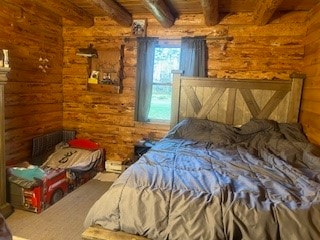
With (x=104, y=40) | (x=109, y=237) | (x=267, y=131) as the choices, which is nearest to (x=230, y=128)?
(x=267, y=131)

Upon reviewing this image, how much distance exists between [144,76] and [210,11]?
1277 mm

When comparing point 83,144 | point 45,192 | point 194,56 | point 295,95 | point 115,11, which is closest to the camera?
point 45,192

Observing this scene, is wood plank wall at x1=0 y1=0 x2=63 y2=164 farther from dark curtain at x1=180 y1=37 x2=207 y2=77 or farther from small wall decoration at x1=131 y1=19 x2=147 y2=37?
dark curtain at x1=180 y1=37 x2=207 y2=77

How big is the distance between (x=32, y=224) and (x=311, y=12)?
3956mm

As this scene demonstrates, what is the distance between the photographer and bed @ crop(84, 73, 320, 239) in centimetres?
120

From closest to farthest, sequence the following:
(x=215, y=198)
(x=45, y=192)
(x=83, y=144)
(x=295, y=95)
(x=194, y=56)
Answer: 1. (x=215, y=198)
2. (x=45, y=192)
3. (x=295, y=95)
4. (x=194, y=56)
5. (x=83, y=144)

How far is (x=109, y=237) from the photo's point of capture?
1374 millimetres

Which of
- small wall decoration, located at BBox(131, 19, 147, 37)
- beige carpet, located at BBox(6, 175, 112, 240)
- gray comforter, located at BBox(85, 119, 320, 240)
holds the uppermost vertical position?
small wall decoration, located at BBox(131, 19, 147, 37)

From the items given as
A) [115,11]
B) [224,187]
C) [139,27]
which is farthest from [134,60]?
[224,187]

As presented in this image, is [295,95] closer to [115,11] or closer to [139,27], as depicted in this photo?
[139,27]

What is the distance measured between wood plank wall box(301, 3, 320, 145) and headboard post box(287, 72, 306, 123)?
5cm

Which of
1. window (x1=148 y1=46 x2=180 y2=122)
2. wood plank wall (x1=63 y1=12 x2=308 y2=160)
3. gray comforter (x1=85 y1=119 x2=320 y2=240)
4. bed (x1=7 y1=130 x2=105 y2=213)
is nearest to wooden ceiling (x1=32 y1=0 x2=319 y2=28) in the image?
wood plank wall (x1=63 y1=12 x2=308 y2=160)

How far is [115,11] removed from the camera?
10.3 ft

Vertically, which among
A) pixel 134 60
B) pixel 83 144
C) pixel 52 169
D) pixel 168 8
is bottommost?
pixel 52 169
